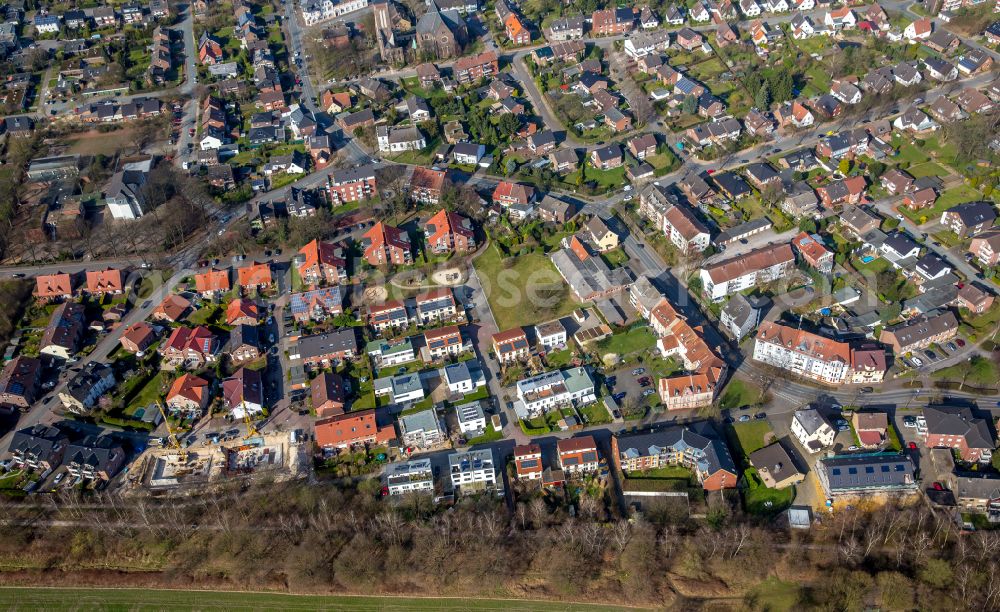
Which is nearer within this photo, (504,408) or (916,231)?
(504,408)

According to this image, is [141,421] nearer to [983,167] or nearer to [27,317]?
[27,317]

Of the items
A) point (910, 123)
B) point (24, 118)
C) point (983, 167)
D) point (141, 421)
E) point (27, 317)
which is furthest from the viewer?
point (24, 118)

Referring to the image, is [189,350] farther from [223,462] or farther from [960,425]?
[960,425]

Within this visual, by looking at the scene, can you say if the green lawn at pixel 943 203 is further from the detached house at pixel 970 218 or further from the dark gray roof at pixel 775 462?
the dark gray roof at pixel 775 462

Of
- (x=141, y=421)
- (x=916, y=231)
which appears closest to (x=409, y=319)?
(x=141, y=421)

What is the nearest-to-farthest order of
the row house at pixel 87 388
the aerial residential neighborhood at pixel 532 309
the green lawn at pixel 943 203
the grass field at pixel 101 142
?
the aerial residential neighborhood at pixel 532 309 < the row house at pixel 87 388 < the green lawn at pixel 943 203 < the grass field at pixel 101 142

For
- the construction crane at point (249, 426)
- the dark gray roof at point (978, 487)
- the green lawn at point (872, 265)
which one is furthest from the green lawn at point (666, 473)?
the construction crane at point (249, 426)

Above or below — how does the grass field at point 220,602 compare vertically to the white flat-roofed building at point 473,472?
below
